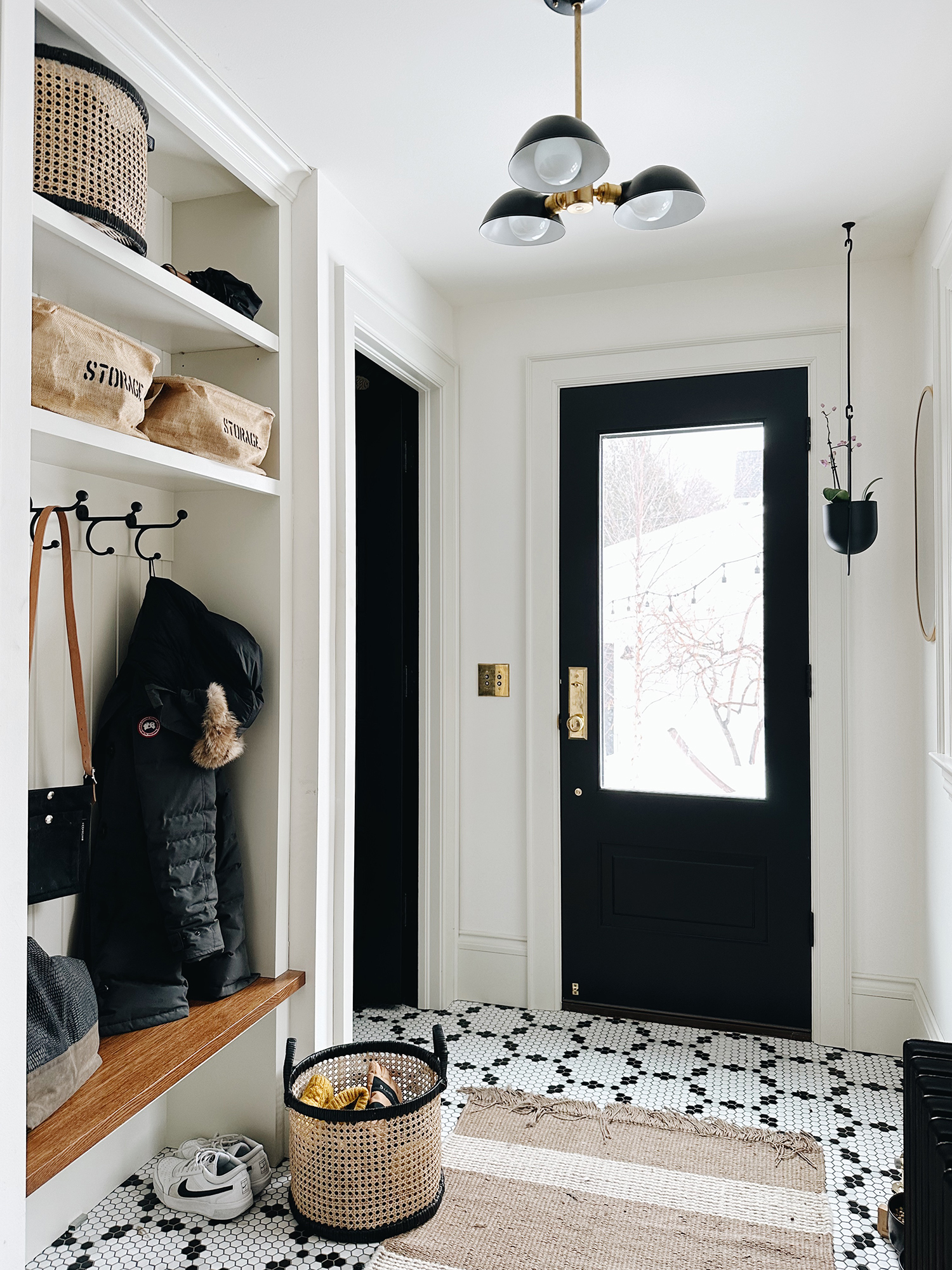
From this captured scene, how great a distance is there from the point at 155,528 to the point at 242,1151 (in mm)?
1451

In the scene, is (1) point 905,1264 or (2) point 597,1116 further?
(2) point 597,1116

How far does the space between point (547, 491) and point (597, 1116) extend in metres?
1.90

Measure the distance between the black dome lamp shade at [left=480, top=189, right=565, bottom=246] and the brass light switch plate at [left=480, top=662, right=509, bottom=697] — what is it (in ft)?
5.29

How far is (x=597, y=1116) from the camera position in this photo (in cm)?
238

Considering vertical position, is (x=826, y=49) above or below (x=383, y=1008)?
above

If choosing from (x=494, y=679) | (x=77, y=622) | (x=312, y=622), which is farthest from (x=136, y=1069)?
(x=494, y=679)

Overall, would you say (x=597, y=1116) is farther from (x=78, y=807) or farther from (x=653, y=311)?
(x=653, y=311)

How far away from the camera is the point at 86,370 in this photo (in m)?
1.55

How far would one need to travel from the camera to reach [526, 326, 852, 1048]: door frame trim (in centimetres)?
281

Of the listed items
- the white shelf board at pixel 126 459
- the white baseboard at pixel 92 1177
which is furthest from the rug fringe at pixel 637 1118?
the white shelf board at pixel 126 459

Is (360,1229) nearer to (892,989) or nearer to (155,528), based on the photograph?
(155,528)

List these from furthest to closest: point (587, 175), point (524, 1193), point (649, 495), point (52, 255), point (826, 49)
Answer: point (649, 495), point (524, 1193), point (826, 49), point (52, 255), point (587, 175)

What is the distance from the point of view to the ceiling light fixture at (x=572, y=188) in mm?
1444

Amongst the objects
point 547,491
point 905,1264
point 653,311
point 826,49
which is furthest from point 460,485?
point 905,1264
